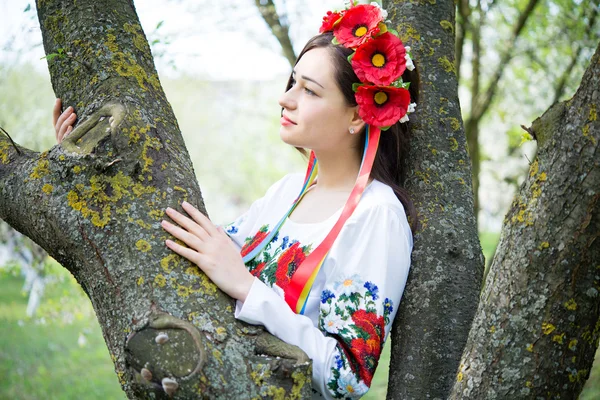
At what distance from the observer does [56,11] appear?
1769mm

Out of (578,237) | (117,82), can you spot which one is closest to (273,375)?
(578,237)

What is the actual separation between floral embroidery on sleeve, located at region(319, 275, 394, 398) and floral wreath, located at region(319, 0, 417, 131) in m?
0.56

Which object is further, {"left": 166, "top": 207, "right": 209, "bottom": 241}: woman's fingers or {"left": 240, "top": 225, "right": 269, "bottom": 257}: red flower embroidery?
{"left": 240, "top": 225, "right": 269, "bottom": 257}: red flower embroidery

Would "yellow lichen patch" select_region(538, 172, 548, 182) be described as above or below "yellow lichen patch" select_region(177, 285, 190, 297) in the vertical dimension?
above

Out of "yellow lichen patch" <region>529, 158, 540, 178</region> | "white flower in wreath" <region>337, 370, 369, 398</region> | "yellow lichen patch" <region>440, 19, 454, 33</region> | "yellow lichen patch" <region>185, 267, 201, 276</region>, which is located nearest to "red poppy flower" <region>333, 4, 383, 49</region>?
"yellow lichen patch" <region>440, 19, 454, 33</region>

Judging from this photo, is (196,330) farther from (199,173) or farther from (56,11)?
(199,173)

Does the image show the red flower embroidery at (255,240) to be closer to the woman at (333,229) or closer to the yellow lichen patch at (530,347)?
the woman at (333,229)

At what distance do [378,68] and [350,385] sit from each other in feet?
3.18

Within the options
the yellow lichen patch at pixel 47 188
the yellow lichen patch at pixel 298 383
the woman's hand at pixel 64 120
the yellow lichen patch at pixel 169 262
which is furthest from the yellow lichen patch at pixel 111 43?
the yellow lichen patch at pixel 298 383

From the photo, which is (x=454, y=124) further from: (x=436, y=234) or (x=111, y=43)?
(x=111, y=43)

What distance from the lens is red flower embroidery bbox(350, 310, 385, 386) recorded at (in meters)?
1.60

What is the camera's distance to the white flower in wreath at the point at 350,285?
168 centimetres

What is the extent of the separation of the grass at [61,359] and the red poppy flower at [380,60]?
4.05 m

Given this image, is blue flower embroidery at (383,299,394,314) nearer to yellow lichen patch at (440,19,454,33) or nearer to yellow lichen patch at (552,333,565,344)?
yellow lichen patch at (552,333,565,344)
